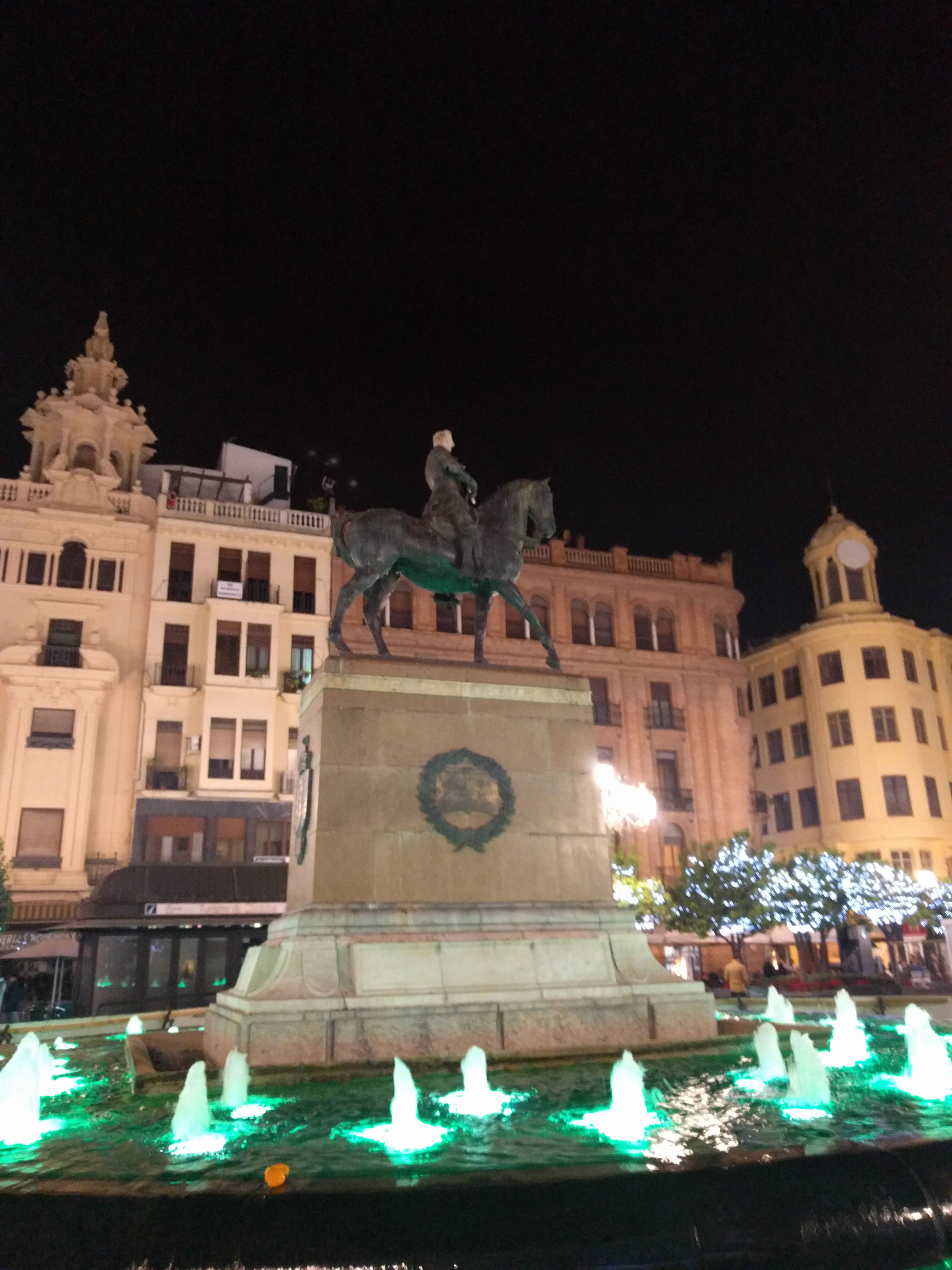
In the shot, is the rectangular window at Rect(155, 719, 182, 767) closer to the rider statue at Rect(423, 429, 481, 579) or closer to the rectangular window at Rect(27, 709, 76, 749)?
the rectangular window at Rect(27, 709, 76, 749)

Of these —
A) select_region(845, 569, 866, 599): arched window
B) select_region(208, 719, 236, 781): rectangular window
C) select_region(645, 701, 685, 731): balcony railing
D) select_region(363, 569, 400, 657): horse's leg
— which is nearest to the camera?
select_region(363, 569, 400, 657): horse's leg

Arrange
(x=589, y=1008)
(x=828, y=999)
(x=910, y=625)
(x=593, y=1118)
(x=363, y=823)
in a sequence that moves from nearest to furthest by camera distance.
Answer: (x=593, y=1118) < (x=589, y=1008) < (x=363, y=823) < (x=828, y=999) < (x=910, y=625)

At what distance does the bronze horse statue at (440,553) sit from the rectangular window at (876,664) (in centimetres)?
3859

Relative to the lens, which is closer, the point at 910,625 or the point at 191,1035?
the point at 191,1035

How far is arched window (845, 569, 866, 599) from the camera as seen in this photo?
49875 mm

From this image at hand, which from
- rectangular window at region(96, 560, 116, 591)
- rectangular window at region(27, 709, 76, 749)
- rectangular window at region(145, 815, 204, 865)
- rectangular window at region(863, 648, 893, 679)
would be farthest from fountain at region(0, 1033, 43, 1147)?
rectangular window at region(863, 648, 893, 679)

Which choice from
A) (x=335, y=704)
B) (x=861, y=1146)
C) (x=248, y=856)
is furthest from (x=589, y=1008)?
(x=248, y=856)

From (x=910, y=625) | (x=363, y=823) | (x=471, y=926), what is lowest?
(x=471, y=926)

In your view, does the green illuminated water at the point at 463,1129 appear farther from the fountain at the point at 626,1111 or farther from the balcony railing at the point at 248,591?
the balcony railing at the point at 248,591

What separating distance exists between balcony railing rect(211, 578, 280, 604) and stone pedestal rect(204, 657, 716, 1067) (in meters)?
27.7

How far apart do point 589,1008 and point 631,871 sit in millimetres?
27245

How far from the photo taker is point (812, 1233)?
171 inches

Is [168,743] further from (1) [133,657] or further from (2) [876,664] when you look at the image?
(2) [876,664]

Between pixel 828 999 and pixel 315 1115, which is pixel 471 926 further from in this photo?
pixel 828 999
